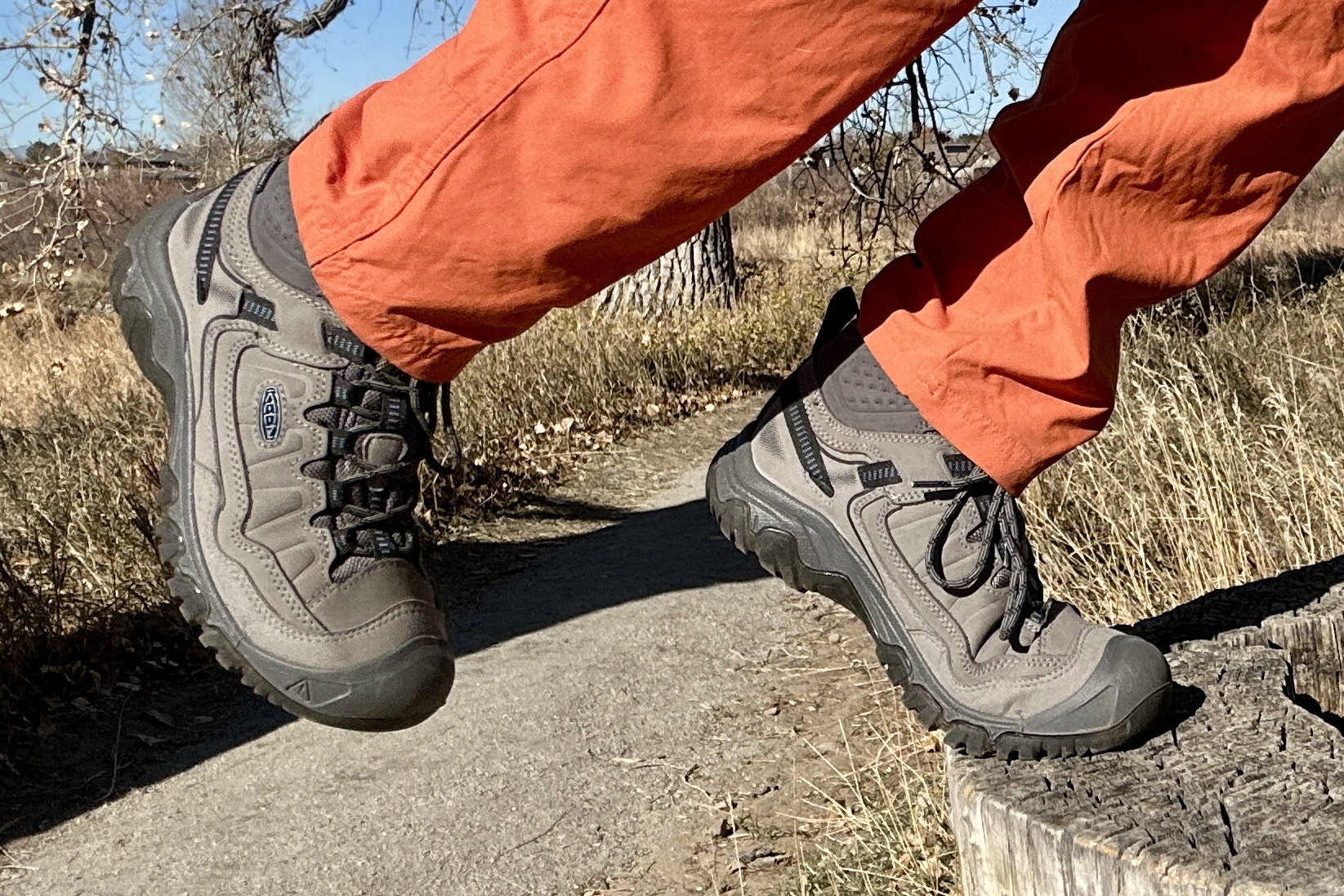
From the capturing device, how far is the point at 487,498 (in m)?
5.26

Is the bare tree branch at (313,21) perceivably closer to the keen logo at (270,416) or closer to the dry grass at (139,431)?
the dry grass at (139,431)

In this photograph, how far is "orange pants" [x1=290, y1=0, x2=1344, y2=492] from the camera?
118 centimetres

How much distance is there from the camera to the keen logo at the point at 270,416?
1.54m

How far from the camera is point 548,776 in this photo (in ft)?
10.1

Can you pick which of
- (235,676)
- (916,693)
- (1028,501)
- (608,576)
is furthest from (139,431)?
(916,693)

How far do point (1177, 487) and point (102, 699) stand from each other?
114 inches

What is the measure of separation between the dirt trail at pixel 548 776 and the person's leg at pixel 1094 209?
1.27 metres

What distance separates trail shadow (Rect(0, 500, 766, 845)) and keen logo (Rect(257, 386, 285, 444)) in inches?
78.9

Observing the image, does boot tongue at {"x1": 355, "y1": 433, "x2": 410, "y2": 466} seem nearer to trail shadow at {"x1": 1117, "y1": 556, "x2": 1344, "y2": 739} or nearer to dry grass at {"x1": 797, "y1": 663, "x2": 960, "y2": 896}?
dry grass at {"x1": 797, "y1": 663, "x2": 960, "y2": 896}

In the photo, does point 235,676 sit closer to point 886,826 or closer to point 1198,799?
point 886,826

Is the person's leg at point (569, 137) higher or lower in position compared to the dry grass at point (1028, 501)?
higher

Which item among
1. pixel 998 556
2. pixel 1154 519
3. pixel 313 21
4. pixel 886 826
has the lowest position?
pixel 1154 519

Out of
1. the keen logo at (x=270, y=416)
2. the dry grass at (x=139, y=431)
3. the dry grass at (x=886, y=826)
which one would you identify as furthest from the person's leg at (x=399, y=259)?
the dry grass at (x=139, y=431)

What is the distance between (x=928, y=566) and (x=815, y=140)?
2.15 feet
